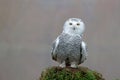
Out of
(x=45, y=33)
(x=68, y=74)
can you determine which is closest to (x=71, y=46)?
(x=68, y=74)

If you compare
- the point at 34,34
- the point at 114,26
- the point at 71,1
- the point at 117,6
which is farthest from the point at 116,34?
the point at 34,34

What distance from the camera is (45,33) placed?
1.95 meters

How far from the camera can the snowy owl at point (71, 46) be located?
1.28 m

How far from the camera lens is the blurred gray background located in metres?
1.89

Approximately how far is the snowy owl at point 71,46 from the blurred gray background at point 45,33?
23.5 inches

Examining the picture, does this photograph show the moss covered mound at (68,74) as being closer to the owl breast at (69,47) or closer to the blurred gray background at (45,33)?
the owl breast at (69,47)

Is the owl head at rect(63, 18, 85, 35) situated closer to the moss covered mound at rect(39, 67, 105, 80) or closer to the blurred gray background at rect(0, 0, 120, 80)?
the moss covered mound at rect(39, 67, 105, 80)

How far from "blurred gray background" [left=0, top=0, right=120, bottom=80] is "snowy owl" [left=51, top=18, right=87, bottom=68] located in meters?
0.60

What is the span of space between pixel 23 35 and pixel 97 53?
0.48 m

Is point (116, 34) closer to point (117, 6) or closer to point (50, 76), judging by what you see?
point (117, 6)

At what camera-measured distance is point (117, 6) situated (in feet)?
6.22

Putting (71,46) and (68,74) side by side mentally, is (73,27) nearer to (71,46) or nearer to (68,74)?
(71,46)

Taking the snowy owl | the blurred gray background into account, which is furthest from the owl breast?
the blurred gray background

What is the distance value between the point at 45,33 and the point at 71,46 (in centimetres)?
69
